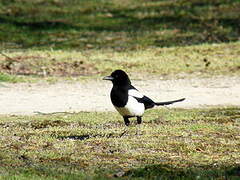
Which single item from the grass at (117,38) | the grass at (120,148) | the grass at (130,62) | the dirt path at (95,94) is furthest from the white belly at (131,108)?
the grass at (130,62)

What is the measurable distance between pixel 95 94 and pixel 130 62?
525 centimetres

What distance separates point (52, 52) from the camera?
22750 millimetres

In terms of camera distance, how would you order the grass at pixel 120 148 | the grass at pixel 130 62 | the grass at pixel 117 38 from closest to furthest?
the grass at pixel 120 148
the grass at pixel 130 62
the grass at pixel 117 38

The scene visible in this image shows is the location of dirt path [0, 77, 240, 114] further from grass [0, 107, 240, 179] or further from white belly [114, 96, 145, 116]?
white belly [114, 96, 145, 116]

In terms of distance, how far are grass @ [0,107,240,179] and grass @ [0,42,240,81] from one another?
23.7 ft

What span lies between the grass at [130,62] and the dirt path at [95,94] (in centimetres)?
129

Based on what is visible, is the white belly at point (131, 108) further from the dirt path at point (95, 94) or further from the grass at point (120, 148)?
the dirt path at point (95, 94)

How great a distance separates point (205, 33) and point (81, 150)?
1821cm

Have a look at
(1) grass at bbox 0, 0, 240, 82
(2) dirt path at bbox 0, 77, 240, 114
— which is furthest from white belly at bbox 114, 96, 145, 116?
(1) grass at bbox 0, 0, 240, 82

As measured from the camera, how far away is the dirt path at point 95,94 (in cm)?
1450

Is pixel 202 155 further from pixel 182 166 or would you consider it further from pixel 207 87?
pixel 207 87

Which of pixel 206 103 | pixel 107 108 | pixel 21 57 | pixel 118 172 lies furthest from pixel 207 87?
pixel 118 172

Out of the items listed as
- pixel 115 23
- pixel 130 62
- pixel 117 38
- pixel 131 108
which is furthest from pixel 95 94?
pixel 115 23

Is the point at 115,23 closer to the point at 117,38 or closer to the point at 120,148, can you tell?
the point at 117,38
